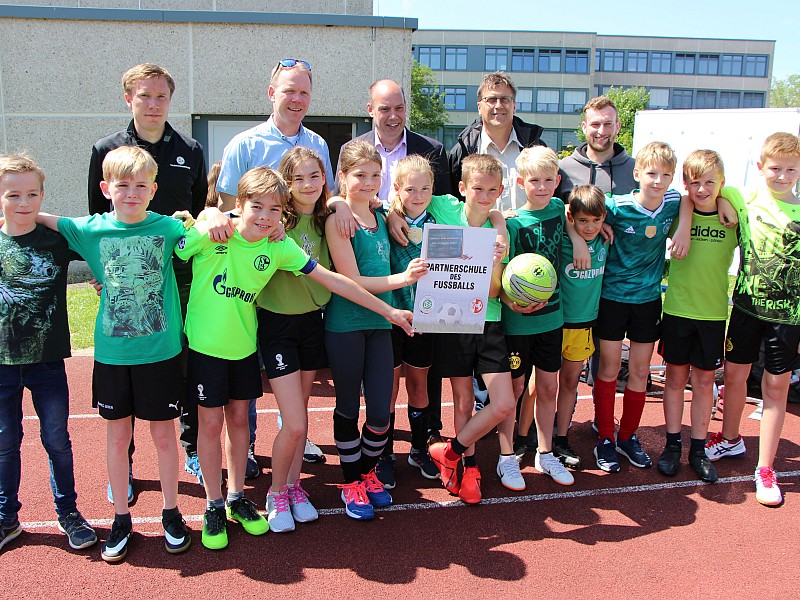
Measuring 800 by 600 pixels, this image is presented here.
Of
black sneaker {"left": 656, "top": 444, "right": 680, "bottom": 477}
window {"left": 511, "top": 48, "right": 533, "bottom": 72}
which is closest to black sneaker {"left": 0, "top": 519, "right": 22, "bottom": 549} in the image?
black sneaker {"left": 656, "top": 444, "right": 680, "bottom": 477}

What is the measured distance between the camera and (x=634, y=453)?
5.03 m

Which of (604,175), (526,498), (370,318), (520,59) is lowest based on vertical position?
(526,498)

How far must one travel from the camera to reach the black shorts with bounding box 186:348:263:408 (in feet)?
11.9

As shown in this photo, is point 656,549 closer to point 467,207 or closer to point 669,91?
point 467,207

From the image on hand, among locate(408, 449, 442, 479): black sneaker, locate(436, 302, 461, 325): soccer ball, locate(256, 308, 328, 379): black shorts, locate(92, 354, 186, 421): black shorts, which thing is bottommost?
locate(408, 449, 442, 479): black sneaker

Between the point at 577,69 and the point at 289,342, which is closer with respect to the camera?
the point at 289,342

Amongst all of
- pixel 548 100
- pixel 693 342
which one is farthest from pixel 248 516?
pixel 548 100

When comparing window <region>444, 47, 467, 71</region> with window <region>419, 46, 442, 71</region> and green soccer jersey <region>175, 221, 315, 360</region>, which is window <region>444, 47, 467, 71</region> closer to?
window <region>419, 46, 442, 71</region>

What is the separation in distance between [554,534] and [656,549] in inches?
23.4

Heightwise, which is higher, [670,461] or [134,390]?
[134,390]

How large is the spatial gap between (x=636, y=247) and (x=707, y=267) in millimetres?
523

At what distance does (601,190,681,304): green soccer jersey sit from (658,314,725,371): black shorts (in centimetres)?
27

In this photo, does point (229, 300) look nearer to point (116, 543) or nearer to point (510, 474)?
point (116, 543)

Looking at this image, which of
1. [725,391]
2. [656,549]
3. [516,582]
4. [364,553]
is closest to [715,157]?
[725,391]
